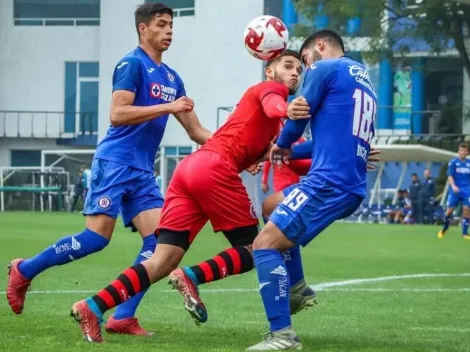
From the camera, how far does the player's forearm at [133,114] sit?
9.16 meters

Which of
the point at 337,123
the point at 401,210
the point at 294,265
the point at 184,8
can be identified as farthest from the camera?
the point at 184,8

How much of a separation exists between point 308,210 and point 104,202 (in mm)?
1956

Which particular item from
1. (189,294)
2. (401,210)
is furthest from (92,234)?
(401,210)

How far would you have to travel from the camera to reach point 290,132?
27.7 ft

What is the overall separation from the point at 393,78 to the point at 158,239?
153ft

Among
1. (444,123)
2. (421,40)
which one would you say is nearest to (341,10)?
(421,40)

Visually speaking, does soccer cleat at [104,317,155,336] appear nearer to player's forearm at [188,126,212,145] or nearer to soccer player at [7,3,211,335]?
soccer player at [7,3,211,335]

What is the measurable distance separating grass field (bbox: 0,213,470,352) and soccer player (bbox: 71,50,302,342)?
0.37 m

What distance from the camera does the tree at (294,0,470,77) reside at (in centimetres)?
4525

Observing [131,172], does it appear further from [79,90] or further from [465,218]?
[79,90]

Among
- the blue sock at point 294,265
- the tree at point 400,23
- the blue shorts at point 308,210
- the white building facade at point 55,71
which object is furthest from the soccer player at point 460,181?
the white building facade at point 55,71

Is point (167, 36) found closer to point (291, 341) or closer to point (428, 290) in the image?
point (291, 341)

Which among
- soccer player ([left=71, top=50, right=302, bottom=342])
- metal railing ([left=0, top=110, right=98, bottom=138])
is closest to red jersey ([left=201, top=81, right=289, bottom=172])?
soccer player ([left=71, top=50, right=302, bottom=342])

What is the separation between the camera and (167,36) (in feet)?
32.0
